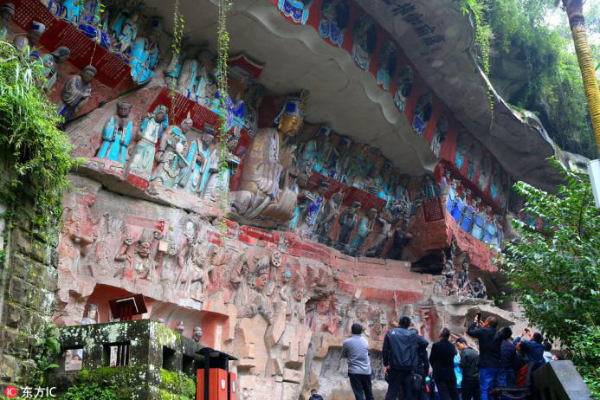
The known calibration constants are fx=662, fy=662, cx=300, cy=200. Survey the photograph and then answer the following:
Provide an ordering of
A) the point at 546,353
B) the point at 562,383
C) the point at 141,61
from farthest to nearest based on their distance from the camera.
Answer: the point at 141,61, the point at 546,353, the point at 562,383

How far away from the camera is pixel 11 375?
518 cm

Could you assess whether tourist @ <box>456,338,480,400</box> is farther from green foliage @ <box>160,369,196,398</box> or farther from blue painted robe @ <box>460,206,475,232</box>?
blue painted robe @ <box>460,206,475,232</box>

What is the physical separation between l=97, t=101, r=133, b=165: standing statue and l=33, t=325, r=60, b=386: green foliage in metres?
5.76

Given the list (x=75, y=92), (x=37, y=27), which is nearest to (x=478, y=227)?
(x=75, y=92)

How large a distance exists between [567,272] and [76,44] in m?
7.91

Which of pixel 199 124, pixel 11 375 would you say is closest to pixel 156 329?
pixel 11 375

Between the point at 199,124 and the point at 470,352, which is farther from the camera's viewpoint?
the point at 199,124

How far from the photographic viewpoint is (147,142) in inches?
458

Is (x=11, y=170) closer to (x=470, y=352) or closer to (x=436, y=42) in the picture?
(x=470, y=352)

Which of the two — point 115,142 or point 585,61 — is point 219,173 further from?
point 585,61

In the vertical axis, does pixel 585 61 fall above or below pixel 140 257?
above

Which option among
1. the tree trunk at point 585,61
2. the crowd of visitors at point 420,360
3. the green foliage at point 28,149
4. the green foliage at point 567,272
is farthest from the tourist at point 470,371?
the green foliage at point 28,149

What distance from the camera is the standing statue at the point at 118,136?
11.1 meters

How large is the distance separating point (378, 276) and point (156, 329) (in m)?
11.2
